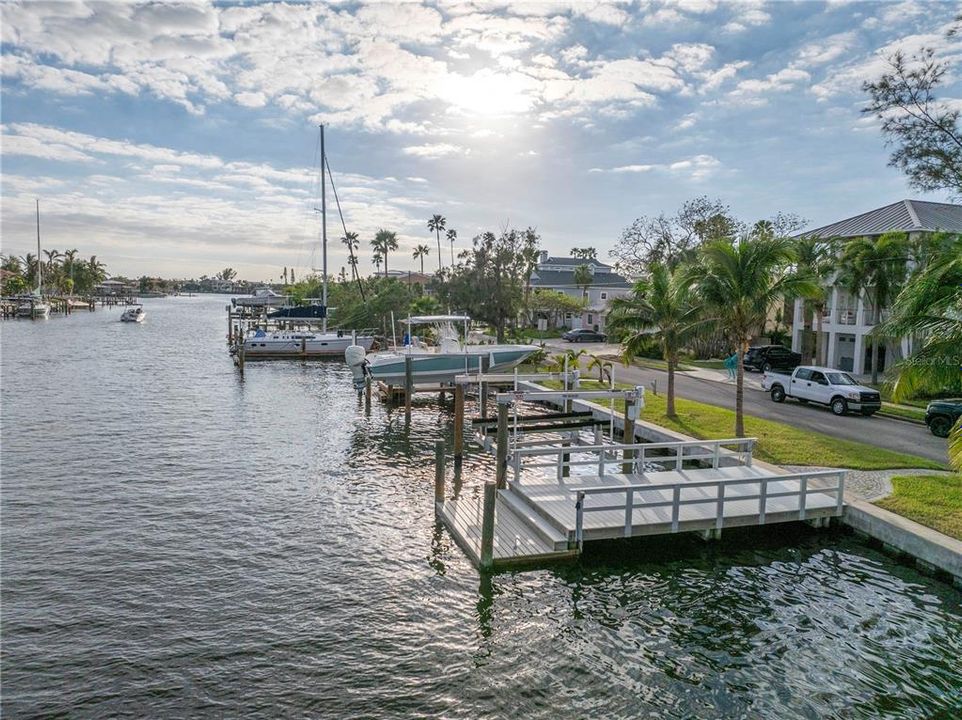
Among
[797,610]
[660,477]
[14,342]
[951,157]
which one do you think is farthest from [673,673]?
[14,342]

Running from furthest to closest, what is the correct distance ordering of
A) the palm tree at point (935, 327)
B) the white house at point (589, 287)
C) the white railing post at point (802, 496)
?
1. the white house at point (589, 287)
2. the white railing post at point (802, 496)
3. the palm tree at point (935, 327)

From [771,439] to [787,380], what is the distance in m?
10.2

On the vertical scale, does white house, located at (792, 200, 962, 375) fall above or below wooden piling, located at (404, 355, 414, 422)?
above

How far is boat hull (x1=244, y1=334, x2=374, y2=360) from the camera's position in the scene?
5675 centimetres

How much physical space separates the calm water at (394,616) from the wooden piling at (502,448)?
2107 mm

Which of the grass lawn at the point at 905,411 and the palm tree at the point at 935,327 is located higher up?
the palm tree at the point at 935,327

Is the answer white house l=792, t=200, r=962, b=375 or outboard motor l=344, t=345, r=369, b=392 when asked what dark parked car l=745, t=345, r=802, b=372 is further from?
outboard motor l=344, t=345, r=369, b=392

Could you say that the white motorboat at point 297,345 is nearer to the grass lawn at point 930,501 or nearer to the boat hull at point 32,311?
the grass lawn at point 930,501

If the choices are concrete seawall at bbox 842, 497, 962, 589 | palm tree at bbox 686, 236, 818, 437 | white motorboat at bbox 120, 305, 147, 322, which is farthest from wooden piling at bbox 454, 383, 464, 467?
white motorboat at bbox 120, 305, 147, 322

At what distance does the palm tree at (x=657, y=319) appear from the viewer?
84.5ft

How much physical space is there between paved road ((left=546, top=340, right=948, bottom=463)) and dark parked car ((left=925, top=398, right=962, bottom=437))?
35cm

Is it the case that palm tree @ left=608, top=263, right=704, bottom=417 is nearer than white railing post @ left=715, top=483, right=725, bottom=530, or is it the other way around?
white railing post @ left=715, top=483, right=725, bottom=530

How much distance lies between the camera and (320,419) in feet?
100.0

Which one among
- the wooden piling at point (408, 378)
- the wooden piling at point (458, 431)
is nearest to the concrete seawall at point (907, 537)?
the wooden piling at point (458, 431)
